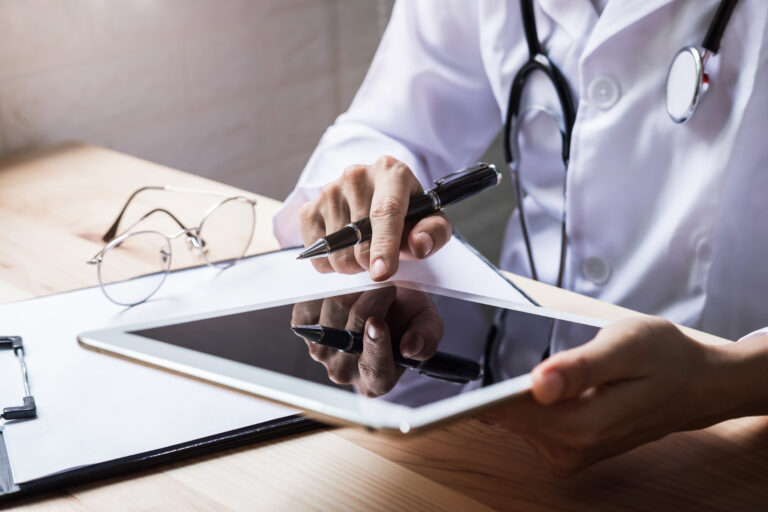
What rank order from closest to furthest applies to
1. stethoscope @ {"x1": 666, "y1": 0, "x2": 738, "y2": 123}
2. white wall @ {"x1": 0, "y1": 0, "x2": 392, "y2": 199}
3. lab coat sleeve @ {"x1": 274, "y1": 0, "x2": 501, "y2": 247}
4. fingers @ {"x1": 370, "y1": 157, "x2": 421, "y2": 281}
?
1. fingers @ {"x1": 370, "y1": 157, "x2": 421, "y2": 281}
2. stethoscope @ {"x1": 666, "y1": 0, "x2": 738, "y2": 123}
3. lab coat sleeve @ {"x1": 274, "y1": 0, "x2": 501, "y2": 247}
4. white wall @ {"x1": 0, "y1": 0, "x2": 392, "y2": 199}

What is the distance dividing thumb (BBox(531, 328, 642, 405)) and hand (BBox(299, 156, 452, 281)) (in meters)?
0.25

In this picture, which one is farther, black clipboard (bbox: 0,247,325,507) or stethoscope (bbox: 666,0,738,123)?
stethoscope (bbox: 666,0,738,123)

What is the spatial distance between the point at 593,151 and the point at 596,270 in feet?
0.50

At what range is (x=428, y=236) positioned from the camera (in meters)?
0.71

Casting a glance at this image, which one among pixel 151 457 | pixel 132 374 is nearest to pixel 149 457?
pixel 151 457

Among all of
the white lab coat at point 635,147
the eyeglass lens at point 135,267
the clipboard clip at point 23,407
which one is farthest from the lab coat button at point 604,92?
the clipboard clip at point 23,407

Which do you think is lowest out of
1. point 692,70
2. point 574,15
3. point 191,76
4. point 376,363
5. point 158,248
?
point 376,363

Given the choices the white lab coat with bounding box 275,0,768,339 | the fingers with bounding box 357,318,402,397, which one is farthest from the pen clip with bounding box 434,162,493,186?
the fingers with bounding box 357,318,402,397

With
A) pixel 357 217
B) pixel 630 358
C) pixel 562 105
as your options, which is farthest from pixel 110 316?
pixel 562 105

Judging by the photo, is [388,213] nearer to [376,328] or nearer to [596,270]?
[376,328]

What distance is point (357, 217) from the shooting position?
739 mm

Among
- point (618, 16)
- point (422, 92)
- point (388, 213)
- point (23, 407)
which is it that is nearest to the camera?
point (23, 407)

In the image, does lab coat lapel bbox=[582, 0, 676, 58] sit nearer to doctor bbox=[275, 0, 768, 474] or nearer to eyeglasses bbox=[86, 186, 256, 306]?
doctor bbox=[275, 0, 768, 474]

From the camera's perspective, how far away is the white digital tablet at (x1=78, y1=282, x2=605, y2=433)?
1.18 ft
